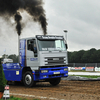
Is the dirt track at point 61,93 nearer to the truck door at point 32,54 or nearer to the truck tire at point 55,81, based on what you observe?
the truck door at point 32,54

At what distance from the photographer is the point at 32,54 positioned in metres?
14.4

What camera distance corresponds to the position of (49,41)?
14.7m

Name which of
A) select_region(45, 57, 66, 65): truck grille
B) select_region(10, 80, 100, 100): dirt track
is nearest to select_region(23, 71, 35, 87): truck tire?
select_region(10, 80, 100, 100): dirt track

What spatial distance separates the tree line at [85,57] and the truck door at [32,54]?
87301 mm

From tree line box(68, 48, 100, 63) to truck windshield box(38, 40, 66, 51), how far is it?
8650cm

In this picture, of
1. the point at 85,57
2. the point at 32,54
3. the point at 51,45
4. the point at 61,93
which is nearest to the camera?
the point at 61,93

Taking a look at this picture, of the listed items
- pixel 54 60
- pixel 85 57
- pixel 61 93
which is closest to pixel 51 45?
pixel 54 60

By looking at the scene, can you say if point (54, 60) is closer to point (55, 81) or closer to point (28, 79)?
point (28, 79)

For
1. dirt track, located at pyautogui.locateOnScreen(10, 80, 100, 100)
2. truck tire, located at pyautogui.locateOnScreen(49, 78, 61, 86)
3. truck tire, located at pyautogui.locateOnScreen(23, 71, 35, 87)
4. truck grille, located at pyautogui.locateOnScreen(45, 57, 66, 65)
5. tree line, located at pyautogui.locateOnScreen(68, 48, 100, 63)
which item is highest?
tree line, located at pyautogui.locateOnScreen(68, 48, 100, 63)

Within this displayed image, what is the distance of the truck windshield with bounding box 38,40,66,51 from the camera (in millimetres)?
14327

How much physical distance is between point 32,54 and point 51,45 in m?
1.33

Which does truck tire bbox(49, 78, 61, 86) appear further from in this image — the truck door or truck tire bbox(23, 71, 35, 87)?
the truck door

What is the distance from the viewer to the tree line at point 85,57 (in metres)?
104

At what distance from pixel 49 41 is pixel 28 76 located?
2.60 m
